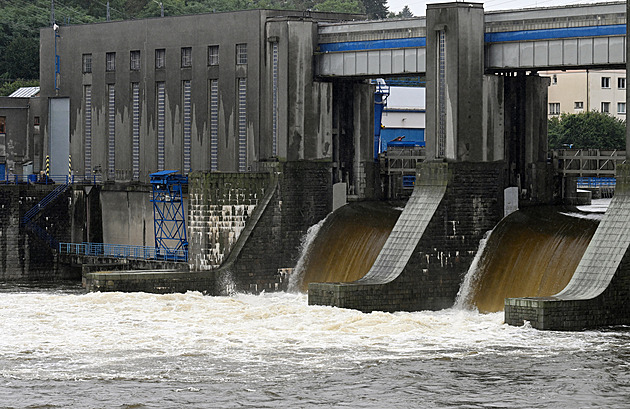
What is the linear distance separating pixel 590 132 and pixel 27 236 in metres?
51.7

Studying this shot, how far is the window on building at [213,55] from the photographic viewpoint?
62344 mm

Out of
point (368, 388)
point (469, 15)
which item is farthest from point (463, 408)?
point (469, 15)

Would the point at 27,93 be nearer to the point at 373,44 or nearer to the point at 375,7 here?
the point at 373,44

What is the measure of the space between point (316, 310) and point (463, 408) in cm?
1525

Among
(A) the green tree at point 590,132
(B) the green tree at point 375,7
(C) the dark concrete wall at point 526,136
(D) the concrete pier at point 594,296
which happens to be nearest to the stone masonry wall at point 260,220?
(C) the dark concrete wall at point 526,136

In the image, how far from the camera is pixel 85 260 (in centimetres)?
6731

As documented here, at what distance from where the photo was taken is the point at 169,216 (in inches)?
2511

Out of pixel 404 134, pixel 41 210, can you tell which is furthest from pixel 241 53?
pixel 404 134

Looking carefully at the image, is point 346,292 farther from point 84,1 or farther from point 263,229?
point 84,1

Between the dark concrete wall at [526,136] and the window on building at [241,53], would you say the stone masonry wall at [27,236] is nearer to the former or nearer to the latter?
the window on building at [241,53]

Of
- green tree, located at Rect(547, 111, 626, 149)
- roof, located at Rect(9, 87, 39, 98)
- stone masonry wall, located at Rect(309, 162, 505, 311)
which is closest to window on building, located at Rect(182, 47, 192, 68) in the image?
stone masonry wall, located at Rect(309, 162, 505, 311)

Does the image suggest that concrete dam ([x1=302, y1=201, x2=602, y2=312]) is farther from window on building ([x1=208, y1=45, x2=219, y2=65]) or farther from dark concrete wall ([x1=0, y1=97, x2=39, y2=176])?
dark concrete wall ([x1=0, y1=97, x2=39, y2=176])

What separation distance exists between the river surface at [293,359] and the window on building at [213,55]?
1586 centimetres

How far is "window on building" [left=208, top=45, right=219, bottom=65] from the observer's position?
62344 mm
